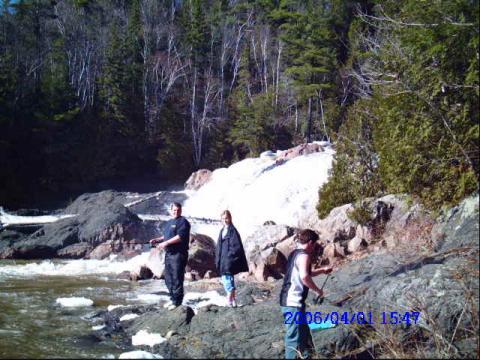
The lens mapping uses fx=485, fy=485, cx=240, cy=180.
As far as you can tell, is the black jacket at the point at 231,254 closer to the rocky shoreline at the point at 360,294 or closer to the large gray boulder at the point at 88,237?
the rocky shoreline at the point at 360,294

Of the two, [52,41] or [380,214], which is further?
[52,41]

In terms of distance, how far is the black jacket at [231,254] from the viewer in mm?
7180

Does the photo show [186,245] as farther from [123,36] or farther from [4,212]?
[123,36]

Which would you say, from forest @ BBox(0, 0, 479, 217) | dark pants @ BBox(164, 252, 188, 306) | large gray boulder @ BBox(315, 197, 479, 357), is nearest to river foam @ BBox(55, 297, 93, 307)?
dark pants @ BBox(164, 252, 188, 306)

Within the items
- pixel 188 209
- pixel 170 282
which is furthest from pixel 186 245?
pixel 188 209

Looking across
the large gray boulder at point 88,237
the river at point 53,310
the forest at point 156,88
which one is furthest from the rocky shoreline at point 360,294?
the forest at point 156,88

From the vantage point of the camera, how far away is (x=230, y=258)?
7.19 m

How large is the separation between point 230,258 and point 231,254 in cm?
6

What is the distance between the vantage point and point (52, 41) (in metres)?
34.4

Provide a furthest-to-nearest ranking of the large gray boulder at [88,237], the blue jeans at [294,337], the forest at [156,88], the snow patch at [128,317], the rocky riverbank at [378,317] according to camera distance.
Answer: the forest at [156,88] → the large gray boulder at [88,237] → the snow patch at [128,317] → the rocky riverbank at [378,317] → the blue jeans at [294,337]

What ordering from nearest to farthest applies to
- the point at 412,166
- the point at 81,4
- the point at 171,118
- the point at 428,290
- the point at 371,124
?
the point at 428,290
the point at 412,166
the point at 371,124
the point at 171,118
the point at 81,4

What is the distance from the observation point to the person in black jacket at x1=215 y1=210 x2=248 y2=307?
7180mm

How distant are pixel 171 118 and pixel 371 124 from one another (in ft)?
71.9
